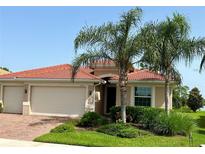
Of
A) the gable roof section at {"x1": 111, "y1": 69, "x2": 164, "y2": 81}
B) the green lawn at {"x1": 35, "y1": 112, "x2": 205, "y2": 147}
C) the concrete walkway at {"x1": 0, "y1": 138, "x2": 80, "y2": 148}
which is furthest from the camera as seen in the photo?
the gable roof section at {"x1": 111, "y1": 69, "x2": 164, "y2": 81}

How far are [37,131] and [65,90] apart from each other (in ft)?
25.8

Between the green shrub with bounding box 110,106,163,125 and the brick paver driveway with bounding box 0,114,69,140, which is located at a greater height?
the green shrub with bounding box 110,106,163,125

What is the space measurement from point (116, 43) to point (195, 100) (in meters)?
38.6

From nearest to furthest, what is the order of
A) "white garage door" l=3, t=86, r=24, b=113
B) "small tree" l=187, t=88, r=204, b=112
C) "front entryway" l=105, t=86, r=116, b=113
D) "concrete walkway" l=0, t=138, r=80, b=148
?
"concrete walkway" l=0, t=138, r=80, b=148
"white garage door" l=3, t=86, r=24, b=113
"front entryway" l=105, t=86, r=116, b=113
"small tree" l=187, t=88, r=204, b=112

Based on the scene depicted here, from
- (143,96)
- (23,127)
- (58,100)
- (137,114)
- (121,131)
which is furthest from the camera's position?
(58,100)

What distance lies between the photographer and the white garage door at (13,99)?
2753 centimetres

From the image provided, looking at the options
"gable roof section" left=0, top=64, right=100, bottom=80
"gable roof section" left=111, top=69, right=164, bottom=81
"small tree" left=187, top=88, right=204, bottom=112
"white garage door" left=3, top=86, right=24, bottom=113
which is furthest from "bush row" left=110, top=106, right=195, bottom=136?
"small tree" left=187, top=88, right=204, bottom=112

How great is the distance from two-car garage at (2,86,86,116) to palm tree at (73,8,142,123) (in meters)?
5.40

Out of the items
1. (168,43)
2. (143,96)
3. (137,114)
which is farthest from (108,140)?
(143,96)

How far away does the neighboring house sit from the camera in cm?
2494

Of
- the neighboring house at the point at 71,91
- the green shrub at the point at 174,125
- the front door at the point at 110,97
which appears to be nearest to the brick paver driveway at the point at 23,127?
the neighboring house at the point at 71,91

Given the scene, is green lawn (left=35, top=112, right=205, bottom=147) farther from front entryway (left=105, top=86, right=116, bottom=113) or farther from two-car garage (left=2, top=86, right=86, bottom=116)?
front entryway (left=105, top=86, right=116, bottom=113)

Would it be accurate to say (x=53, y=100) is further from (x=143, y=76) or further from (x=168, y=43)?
(x=168, y=43)

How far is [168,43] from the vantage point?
20.4 metres
